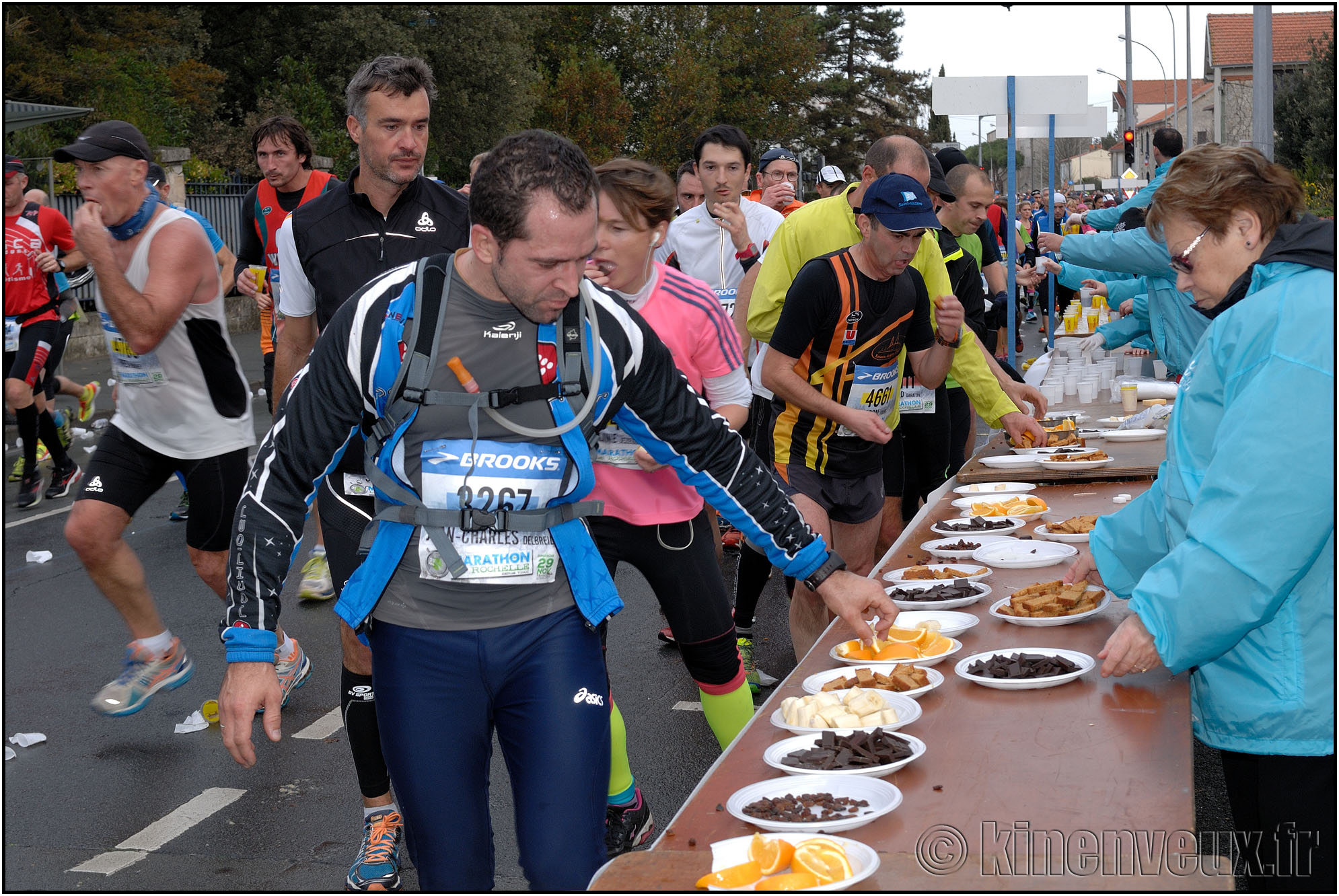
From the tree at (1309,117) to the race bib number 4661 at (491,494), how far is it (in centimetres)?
3183

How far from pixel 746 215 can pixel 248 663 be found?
19.8 feet

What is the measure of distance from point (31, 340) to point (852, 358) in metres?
8.08

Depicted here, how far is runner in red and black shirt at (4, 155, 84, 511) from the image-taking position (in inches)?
417

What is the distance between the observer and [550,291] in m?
2.80

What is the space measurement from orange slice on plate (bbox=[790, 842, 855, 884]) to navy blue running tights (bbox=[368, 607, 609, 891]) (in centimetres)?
75

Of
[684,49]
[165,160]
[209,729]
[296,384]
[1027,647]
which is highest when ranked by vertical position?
[684,49]

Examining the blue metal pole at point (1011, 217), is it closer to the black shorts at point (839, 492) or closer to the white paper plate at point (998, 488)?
the white paper plate at point (998, 488)

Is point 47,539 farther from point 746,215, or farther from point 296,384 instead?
point 296,384

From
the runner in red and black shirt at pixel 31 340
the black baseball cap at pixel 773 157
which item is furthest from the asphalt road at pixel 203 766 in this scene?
the black baseball cap at pixel 773 157

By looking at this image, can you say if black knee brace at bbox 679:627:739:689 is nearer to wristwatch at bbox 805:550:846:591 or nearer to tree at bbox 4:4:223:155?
wristwatch at bbox 805:550:846:591

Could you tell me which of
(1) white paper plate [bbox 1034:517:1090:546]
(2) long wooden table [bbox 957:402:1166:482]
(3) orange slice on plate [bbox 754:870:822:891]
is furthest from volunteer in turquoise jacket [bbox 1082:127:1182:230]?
(3) orange slice on plate [bbox 754:870:822:891]

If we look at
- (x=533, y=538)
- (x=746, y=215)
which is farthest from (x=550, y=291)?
(x=746, y=215)

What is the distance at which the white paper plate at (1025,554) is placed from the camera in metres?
4.50

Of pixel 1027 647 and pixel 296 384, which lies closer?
pixel 296 384
